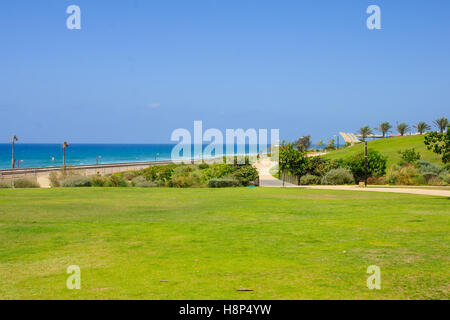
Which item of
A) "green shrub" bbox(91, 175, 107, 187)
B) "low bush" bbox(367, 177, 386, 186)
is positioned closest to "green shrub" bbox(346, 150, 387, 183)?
"low bush" bbox(367, 177, 386, 186)

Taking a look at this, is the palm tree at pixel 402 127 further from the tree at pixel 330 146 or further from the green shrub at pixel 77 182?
the green shrub at pixel 77 182

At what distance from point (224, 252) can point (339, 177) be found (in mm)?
31485

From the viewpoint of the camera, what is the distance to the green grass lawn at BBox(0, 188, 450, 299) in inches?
280

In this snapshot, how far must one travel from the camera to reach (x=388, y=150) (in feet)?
253

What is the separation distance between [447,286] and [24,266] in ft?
25.8

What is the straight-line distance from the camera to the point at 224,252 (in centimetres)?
987

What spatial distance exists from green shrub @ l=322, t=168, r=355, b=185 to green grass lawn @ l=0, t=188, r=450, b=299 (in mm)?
21184

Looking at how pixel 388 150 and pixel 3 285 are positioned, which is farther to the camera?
pixel 388 150

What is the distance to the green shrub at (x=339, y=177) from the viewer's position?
3953 cm

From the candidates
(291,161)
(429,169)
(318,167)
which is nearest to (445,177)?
(429,169)
